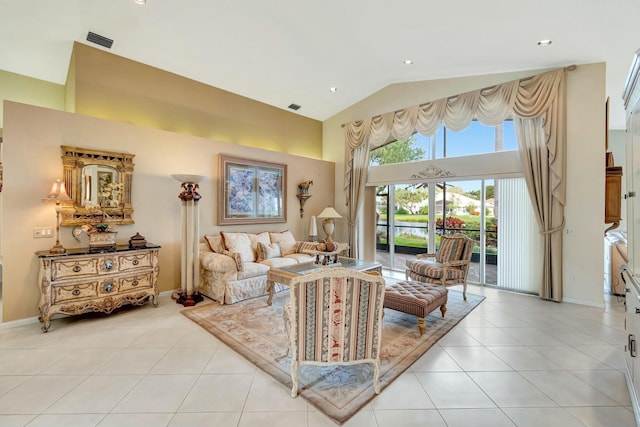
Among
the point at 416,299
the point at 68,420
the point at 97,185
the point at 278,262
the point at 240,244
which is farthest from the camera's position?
the point at 240,244

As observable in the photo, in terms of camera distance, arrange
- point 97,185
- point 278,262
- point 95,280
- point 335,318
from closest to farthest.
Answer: point 335,318 → point 95,280 → point 97,185 → point 278,262

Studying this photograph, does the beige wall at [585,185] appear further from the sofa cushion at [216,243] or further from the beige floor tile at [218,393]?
the sofa cushion at [216,243]

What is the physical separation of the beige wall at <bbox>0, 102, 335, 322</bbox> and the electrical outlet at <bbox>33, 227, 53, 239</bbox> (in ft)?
0.15

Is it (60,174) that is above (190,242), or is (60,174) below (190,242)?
above

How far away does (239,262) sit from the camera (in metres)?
4.16

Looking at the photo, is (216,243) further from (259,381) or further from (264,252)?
(259,381)

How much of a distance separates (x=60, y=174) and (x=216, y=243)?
2235 millimetres

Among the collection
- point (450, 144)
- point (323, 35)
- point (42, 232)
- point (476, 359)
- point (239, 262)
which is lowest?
point (476, 359)

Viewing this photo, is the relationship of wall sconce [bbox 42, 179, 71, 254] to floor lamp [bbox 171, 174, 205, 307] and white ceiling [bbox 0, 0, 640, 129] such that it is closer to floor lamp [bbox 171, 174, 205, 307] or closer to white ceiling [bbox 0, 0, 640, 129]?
floor lamp [bbox 171, 174, 205, 307]

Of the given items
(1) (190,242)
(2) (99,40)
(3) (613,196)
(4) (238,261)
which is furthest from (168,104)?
(3) (613,196)

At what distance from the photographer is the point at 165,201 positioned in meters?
4.48

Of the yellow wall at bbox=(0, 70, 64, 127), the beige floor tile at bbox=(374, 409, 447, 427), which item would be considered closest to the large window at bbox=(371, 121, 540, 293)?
the beige floor tile at bbox=(374, 409, 447, 427)

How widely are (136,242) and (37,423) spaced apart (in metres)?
2.48

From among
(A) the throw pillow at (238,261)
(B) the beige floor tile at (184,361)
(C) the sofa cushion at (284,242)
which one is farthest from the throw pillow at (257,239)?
(B) the beige floor tile at (184,361)
